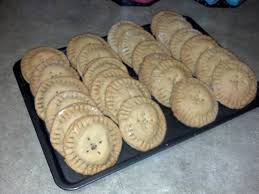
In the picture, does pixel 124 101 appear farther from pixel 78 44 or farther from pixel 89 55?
pixel 78 44

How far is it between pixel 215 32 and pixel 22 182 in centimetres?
134

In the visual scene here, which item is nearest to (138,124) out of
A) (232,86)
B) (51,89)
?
(51,89)

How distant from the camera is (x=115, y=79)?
50.8 inches

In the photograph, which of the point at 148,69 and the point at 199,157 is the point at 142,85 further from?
the point at 199,157

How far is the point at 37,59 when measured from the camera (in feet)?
4.67

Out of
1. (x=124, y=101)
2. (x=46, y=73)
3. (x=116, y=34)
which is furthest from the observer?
(x=116, y=34)

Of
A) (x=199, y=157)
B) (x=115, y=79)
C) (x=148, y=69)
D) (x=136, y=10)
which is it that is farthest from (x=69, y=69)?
(x=136, y=10)

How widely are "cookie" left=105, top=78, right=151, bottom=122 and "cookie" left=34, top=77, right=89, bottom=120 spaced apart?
0.35 feet

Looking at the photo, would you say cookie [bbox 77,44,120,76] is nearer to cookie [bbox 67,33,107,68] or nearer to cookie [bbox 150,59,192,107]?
cookie [bbox 67,33,107,68]

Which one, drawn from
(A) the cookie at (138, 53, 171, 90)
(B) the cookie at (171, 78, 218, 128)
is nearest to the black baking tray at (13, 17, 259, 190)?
(B) the cookie at (171, 78, 218, 128)

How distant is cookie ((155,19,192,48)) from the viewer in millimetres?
1596

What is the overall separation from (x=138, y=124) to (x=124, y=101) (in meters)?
0.10

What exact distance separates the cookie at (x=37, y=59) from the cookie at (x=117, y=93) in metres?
0.29

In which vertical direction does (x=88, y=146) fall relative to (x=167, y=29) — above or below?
below
